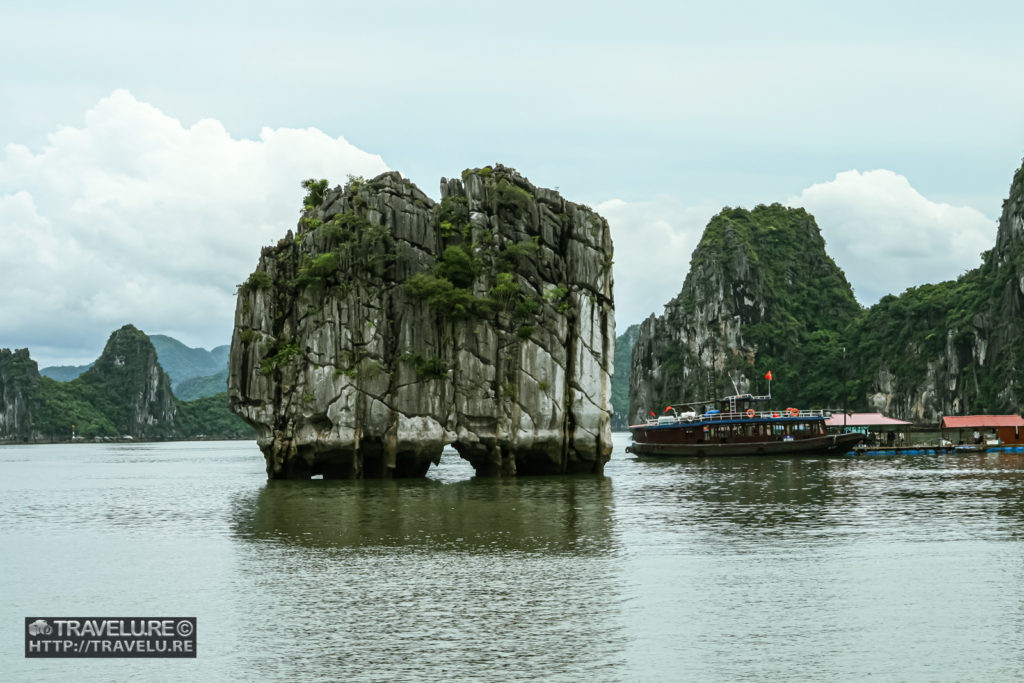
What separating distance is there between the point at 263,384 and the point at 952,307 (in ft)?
436

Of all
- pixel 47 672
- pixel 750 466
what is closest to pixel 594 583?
pixel 47 672

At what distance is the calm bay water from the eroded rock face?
1011 cm

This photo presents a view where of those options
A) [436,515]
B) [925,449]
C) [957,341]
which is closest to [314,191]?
[436,515]

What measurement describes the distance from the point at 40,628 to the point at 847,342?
178m

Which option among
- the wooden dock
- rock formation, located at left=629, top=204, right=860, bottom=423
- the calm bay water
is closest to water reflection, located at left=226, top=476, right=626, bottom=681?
the calm bay water

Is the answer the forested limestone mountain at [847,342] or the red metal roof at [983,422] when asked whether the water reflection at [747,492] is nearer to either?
the red metal roof at [983,422]

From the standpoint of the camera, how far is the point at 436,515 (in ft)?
126

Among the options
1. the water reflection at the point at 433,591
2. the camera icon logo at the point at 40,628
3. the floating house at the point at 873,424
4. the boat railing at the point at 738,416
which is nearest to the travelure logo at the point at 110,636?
the camera icon logo at the point at 40,628

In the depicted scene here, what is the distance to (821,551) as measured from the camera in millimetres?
28203

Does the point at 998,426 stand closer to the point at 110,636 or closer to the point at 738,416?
the point at 738,416

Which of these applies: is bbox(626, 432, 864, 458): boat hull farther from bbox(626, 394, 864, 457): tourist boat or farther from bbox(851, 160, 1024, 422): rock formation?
bbox(851, 160, 1024, 422): rock formation

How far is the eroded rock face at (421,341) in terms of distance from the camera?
56844 mm

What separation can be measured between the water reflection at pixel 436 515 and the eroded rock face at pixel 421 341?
10.2ft

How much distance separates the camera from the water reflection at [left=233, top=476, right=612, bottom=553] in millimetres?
31312
